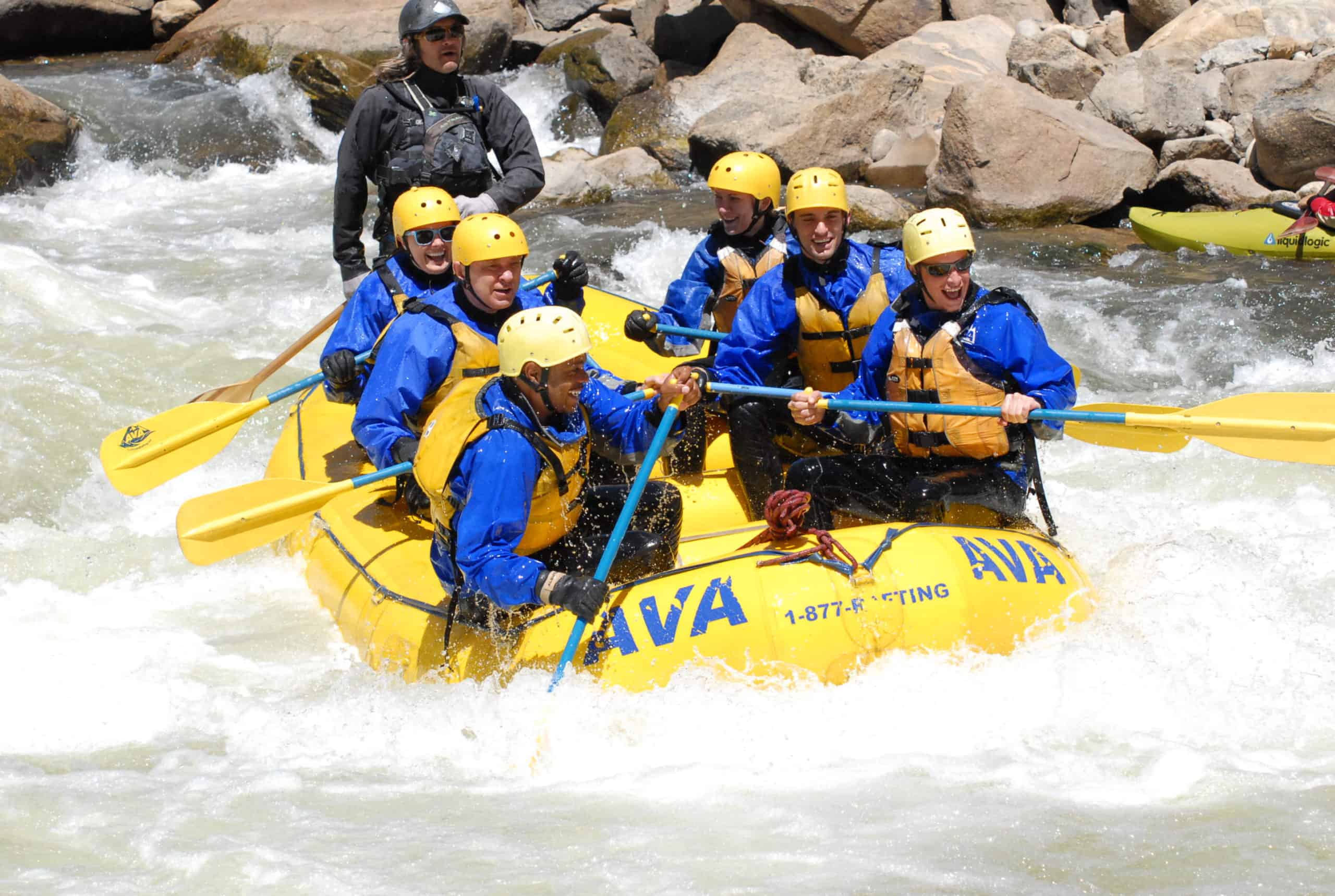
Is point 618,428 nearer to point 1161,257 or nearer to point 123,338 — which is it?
point 123,338

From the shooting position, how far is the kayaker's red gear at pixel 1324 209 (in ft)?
30.6

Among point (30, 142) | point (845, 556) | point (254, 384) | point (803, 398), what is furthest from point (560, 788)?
point (30, 142)

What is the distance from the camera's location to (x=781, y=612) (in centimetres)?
374

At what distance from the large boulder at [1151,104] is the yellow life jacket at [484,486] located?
29.2 feet

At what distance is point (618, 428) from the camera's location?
4.08m

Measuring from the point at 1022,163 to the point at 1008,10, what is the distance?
15.5ft

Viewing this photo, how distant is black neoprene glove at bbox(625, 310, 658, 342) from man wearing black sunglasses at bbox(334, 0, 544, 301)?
643 mm

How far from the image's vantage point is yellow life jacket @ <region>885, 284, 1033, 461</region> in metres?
4.07

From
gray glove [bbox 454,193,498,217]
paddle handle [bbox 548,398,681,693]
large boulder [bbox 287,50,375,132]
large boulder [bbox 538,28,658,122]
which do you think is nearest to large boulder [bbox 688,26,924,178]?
large boulder [bbox 538,28,658,122]

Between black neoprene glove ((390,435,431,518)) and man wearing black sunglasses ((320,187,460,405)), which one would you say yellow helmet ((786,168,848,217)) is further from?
black neoprene glove ((390,435,431,518))

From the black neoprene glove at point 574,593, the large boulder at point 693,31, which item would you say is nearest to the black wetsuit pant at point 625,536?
the black neoprene glove at point 574,593

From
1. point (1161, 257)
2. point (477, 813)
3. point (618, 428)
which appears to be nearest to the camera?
point (477, 813)

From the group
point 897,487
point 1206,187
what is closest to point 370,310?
point 897,487

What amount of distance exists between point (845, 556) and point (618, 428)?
0.80 metres
